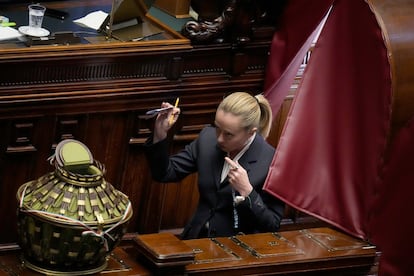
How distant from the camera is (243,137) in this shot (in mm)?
4207

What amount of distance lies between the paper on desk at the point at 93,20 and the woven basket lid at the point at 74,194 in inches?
57.9

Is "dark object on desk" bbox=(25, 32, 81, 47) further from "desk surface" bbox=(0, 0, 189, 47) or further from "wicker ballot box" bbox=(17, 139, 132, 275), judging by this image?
"wicker ballot box" bbox=(17, 139, 132, 275)

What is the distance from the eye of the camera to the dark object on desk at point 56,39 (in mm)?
4719

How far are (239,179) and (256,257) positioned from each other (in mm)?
321

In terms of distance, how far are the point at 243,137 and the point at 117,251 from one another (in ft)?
2.21

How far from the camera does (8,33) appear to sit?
4777mm

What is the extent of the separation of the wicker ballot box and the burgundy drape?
92cm

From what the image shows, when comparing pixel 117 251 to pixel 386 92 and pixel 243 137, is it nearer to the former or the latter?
pixel 243 137

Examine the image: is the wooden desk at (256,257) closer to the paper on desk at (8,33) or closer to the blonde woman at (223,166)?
the blonde woman at (223,166)

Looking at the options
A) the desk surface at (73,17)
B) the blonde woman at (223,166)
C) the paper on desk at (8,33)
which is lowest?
the blonde woman at (223,166)

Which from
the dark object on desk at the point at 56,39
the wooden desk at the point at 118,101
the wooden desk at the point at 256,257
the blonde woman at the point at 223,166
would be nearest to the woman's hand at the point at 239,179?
the blonde woman at the point at 223,166

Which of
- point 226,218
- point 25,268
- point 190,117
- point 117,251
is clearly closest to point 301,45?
point 190,117

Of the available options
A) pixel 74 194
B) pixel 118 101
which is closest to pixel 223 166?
pixel 118 101

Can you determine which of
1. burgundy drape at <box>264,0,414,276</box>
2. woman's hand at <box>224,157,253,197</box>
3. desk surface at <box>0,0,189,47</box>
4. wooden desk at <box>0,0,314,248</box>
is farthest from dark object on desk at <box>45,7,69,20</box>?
woman's hand at <box>224,157,253,197</box>
